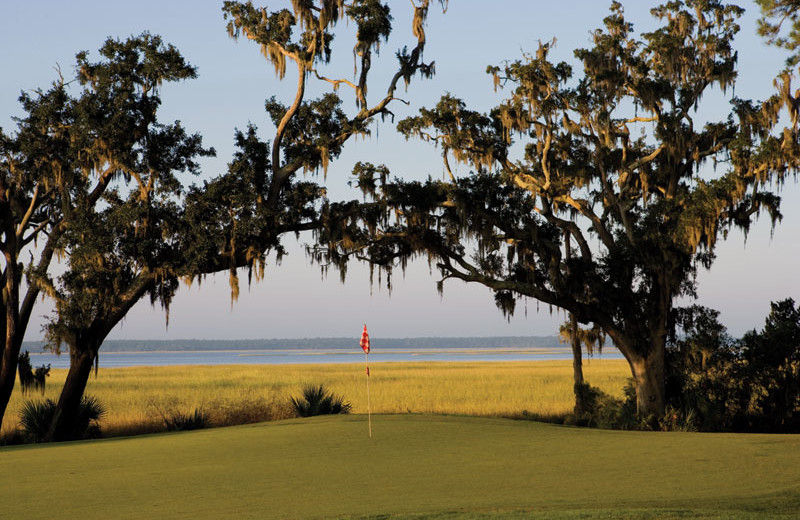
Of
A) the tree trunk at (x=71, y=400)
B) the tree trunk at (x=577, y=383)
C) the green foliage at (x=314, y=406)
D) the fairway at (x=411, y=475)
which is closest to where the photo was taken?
the fairway at (x=411, y=475)

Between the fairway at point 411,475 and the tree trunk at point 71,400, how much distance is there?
615 cm

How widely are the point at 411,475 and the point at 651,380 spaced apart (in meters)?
14.3

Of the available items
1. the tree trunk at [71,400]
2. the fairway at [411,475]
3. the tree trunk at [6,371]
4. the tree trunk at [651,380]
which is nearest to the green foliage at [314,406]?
the tree trunk at [71,400]

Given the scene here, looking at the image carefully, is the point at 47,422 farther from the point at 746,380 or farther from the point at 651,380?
the point at 746,380

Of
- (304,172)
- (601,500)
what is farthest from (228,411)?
(601,500)

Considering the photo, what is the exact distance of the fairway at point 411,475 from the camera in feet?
35.4

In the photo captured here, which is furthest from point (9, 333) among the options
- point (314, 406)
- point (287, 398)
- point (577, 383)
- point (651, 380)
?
point (651, 380)

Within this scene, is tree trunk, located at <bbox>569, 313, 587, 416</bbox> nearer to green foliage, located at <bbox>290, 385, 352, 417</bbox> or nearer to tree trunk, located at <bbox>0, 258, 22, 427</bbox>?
green foliage, located at <bbox>290, 385, 352, 417</bbox>

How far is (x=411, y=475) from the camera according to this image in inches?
550

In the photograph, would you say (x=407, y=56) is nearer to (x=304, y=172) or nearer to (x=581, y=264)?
(x=304, y=172)

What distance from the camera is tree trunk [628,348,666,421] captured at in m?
26.1

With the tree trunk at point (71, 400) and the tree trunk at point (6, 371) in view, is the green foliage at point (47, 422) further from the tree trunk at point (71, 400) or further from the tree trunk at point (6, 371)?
the tree trunk at point (6, 371)

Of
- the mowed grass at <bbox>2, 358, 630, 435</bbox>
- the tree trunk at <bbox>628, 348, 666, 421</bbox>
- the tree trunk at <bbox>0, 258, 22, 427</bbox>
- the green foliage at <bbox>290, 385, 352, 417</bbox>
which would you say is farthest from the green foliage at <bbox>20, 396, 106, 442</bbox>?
the tree trunk at <bbox>628, 348, 666, 421</bbox>

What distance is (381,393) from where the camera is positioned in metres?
45.5
